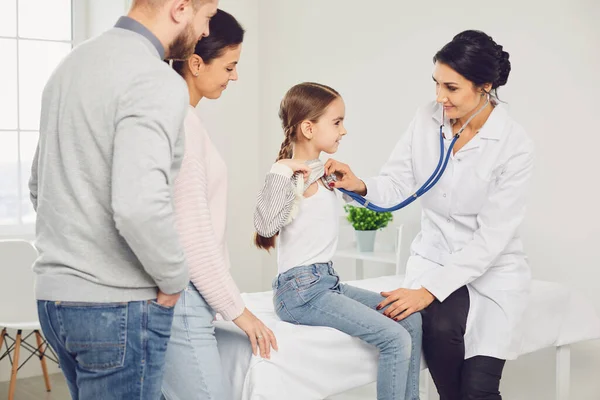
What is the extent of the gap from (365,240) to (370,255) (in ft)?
0.33

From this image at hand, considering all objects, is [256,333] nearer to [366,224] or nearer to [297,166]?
[297,166]

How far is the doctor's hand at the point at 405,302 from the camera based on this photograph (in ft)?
6.33

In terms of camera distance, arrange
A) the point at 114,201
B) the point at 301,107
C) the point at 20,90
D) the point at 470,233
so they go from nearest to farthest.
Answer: the point at 114,201, the point at 301,107, the point at 470,233, the point at 20,90

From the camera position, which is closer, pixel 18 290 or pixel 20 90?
pixel 18 290

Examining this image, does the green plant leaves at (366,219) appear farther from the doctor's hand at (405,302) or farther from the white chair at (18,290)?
the white chair at (18,290)

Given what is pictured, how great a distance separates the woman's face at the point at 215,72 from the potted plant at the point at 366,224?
5.55 ft

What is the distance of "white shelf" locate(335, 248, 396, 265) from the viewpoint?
121 inches

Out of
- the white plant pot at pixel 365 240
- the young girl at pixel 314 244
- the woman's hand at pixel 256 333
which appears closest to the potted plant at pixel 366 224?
the white plant pot at pixel 365 240

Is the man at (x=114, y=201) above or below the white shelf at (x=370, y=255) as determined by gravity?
above

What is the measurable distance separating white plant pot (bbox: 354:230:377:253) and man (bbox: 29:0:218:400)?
2060 mm

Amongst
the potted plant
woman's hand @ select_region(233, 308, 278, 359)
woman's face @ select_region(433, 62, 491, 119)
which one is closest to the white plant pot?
the potted plant

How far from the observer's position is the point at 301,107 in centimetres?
193

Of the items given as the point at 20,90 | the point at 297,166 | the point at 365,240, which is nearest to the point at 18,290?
the point at 20,90

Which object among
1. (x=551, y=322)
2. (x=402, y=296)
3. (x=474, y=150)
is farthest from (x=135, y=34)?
(x=551, y=322)
